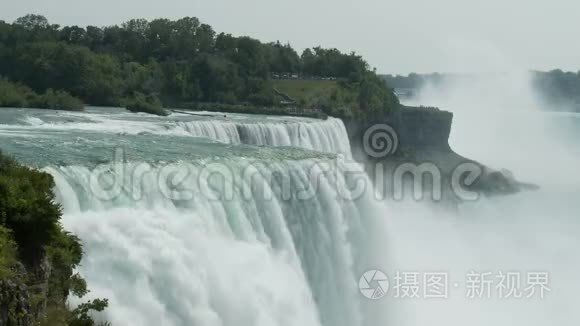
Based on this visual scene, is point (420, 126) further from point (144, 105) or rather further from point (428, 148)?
point (144, 105)

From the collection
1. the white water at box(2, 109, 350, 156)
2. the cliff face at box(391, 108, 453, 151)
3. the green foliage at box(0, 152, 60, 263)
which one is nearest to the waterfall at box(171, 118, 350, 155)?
the white water at box(2, 109, 350, 156)

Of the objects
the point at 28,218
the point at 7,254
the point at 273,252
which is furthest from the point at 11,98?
the point at 7,254

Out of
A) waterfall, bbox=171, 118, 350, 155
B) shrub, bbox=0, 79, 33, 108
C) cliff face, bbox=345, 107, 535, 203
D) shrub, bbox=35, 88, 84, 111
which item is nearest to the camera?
waterfall, bbox=171, 118, 350, 155

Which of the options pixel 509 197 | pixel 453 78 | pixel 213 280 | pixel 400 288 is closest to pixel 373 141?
pixel 509 197

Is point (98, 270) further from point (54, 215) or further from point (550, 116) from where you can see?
point (550, 116)

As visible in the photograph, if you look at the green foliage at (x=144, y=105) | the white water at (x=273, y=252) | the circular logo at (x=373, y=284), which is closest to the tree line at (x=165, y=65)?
the green foliage at (x=144, y=105)

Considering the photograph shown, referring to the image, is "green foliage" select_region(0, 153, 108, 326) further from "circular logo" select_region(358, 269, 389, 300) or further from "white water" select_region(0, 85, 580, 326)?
"circular logo" select_region(358, 269, 389, 300)

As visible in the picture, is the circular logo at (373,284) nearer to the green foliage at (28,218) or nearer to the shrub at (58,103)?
the green foliage at (28,218)
